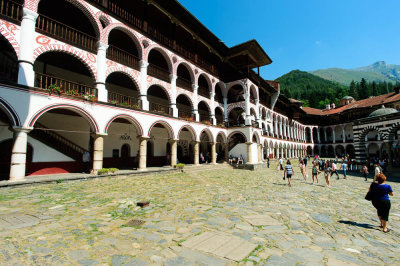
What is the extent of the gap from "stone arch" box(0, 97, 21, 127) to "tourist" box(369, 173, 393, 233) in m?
13.5

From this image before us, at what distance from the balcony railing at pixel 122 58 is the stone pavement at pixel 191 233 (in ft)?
34.5

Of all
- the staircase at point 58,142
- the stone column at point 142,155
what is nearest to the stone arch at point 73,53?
the staircase at point 58,142

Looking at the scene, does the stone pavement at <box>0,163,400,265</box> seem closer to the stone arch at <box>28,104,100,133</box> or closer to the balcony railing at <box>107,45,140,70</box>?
Result: the stone arch at <box>28,104,100,133</box>

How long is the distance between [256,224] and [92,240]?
333cm

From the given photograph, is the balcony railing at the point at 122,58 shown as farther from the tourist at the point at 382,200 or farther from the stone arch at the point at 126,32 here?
the tourist at the point at 382,200

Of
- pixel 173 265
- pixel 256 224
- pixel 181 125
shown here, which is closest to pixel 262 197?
pixel 256 224

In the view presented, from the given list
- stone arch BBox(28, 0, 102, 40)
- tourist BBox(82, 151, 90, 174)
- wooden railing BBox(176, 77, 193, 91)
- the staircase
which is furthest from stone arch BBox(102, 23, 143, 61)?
tourist BBox(82, 151, 90, 174)

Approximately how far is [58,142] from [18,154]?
384cm

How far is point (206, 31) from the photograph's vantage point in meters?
20.3

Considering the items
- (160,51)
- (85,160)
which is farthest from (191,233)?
(160,51)

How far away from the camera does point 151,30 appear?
53.8ft

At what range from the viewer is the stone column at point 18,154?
8883 mm

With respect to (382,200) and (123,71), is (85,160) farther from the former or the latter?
(382,200)

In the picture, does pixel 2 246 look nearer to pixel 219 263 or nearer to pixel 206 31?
pixel 219 263
